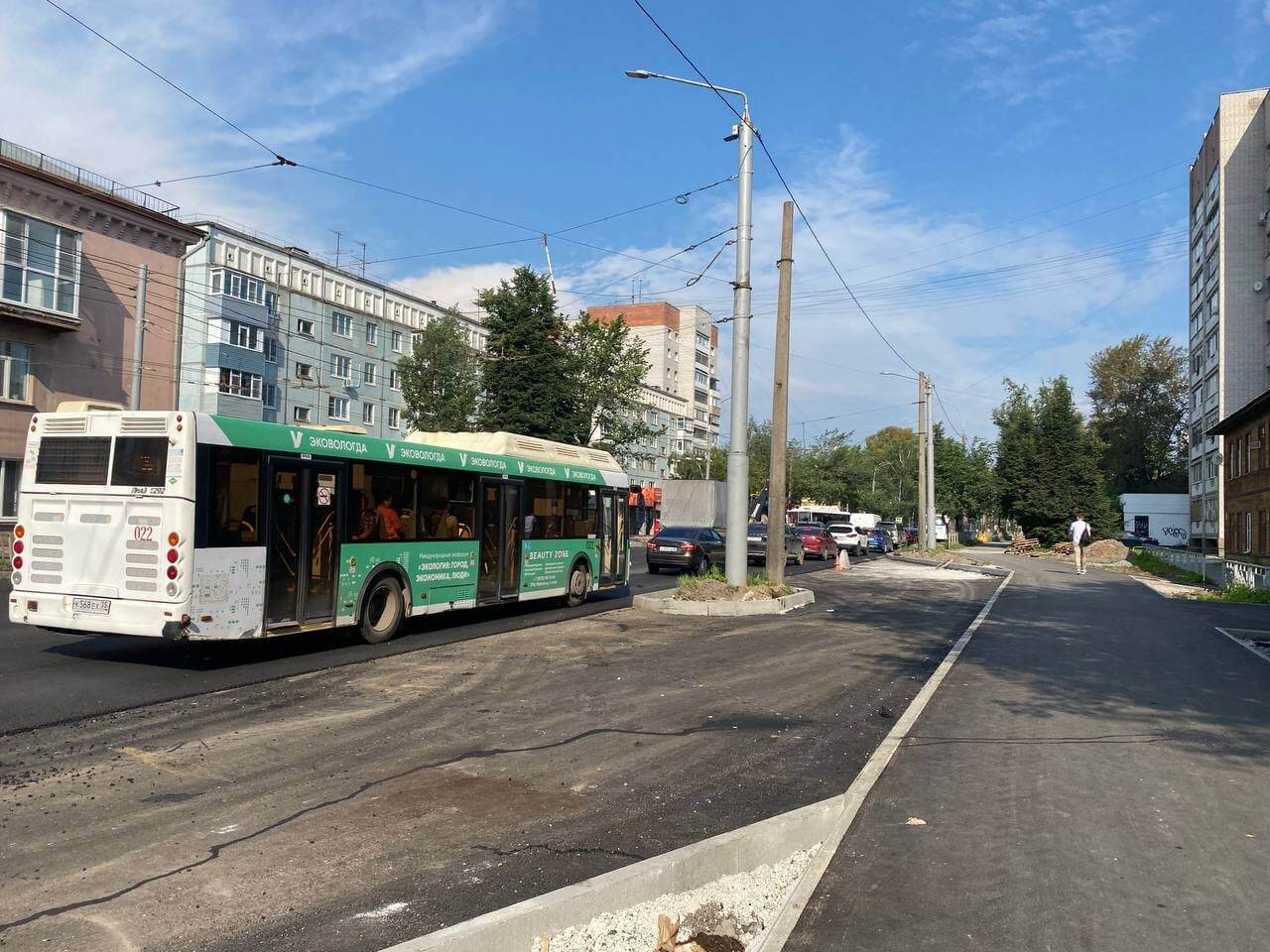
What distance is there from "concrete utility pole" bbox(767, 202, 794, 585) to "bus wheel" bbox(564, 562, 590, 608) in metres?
4.32

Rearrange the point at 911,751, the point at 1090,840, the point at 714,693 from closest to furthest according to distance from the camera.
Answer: the point at 1090,840, the point at 911,751, the point at 714,693

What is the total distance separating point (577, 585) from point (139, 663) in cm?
869

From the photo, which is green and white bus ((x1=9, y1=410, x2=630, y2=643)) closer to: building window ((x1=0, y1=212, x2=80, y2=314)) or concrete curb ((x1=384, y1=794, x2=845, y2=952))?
concrete curb ((x1=384, y1=794, x2=845, y2=952))

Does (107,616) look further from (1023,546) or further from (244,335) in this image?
(1023,546)

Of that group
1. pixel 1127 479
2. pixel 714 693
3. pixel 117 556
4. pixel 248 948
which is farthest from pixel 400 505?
pixel 1127 479

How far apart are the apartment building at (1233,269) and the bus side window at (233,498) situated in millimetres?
60787

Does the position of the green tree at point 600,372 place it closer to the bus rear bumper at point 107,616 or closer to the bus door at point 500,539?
the bus door at point 500,539

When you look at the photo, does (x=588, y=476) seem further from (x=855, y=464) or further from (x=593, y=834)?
(x=855, y=464)

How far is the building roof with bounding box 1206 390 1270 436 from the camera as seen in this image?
38000mm

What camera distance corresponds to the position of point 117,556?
31.6ft

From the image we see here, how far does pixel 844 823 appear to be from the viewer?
5191 millimetres

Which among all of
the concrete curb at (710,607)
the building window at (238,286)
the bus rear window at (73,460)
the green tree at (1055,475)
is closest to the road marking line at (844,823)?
Result: the concrete curb at (710,607)

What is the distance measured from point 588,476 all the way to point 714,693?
906cm

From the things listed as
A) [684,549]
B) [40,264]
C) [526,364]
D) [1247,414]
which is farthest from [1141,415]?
[40,264]
